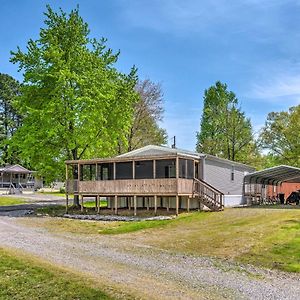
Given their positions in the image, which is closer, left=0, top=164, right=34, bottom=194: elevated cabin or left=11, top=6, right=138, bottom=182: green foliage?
left=11, top=6, right=138, bottom=182: green foliage

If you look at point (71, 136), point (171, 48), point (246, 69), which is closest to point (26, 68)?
point (71, 136)

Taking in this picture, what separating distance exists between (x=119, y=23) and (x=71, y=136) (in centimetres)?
1117

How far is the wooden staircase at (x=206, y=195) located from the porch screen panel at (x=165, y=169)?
1.80 meters

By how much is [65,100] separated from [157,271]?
18890 mm

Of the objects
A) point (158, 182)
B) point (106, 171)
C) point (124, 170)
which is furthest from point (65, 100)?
point (158, 182)

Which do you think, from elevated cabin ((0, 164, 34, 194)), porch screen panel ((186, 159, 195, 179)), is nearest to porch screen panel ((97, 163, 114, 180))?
porch screen panel ((186, 159, 195, 179))

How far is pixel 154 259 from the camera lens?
36.9ft

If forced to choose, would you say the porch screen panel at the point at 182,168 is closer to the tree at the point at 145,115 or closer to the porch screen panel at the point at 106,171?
the porch screen panel at the point at 106,171

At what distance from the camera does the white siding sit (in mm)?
26297

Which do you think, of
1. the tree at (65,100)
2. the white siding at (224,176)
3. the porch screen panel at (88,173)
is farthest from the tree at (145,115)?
the white siding at (224,176)

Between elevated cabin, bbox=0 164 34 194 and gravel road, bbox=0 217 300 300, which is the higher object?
elevated cabin, bbox=0 164 34 194

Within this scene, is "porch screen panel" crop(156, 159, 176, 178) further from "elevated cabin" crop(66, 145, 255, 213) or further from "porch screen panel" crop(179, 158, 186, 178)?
"porch screen panel" crop(179, 158, 186, 178)

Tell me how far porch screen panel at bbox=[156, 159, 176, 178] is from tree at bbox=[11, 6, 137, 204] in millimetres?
5134

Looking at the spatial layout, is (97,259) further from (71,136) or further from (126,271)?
(71,136)
